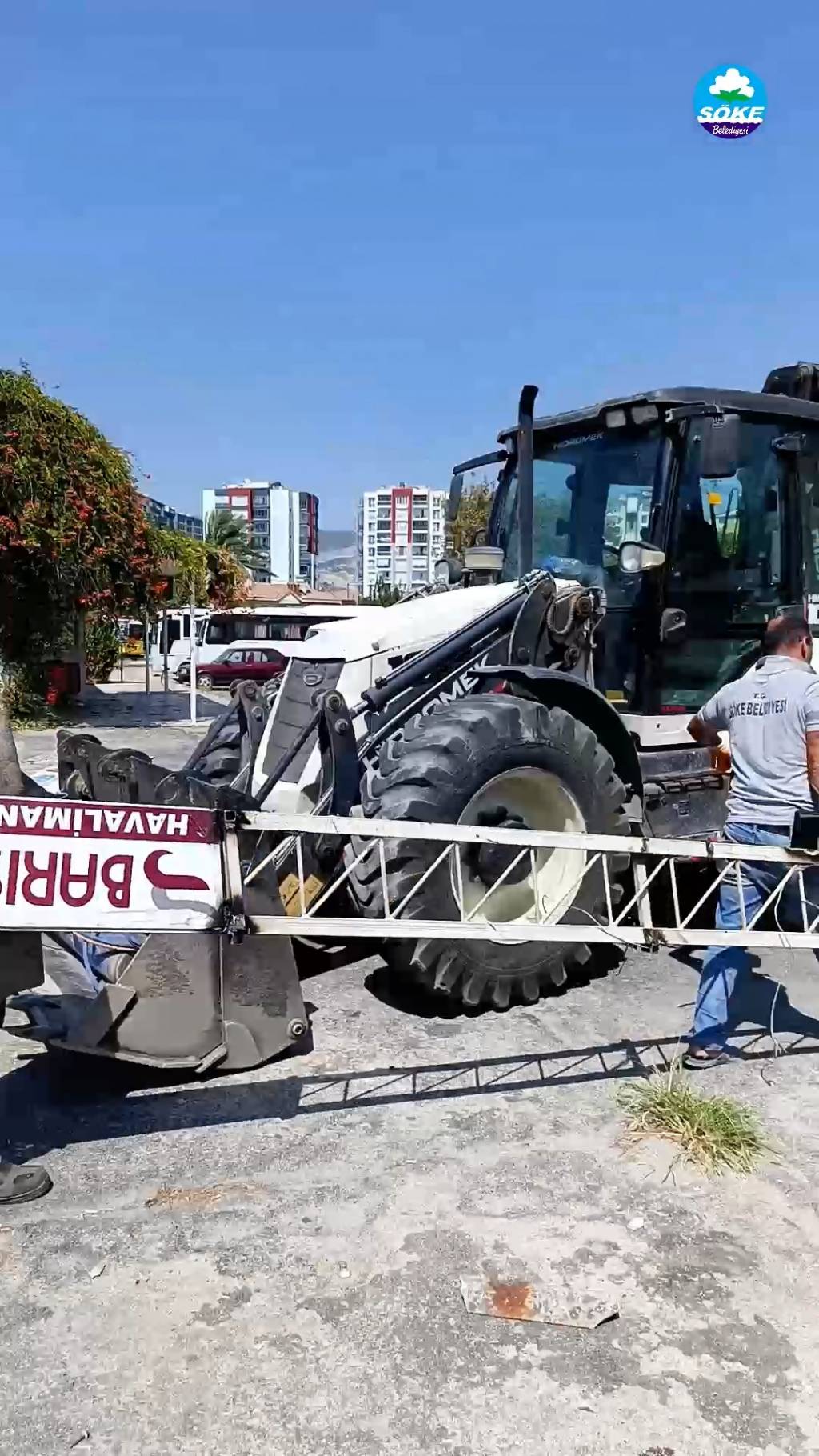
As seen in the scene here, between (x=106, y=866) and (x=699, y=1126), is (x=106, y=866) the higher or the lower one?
the higher one

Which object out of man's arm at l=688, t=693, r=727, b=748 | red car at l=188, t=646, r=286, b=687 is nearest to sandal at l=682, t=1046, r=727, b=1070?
man's arm at l=688, t=693, r=727, b=748

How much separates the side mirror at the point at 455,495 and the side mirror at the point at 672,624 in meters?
2.07

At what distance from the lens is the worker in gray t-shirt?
420cm

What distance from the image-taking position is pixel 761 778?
172 inches

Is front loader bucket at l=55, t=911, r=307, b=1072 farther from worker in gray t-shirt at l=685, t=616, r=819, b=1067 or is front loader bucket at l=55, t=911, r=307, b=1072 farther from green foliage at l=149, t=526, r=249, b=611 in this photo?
green foliage at l=149, t=526, r=249, b=611

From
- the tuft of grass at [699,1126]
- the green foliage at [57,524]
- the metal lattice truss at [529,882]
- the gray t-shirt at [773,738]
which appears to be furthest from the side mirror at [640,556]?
the green foliage at [57,524]

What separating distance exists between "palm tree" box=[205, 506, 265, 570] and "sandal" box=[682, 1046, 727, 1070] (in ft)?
167

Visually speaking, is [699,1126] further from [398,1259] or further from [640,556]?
[640,556]

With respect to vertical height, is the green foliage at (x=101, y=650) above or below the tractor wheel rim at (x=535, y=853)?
above

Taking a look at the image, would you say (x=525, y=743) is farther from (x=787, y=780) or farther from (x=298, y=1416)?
(x=298, y=1416)

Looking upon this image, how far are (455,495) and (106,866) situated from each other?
4.66 meters

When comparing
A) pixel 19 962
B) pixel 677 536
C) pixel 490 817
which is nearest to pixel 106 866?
pixel 19 962

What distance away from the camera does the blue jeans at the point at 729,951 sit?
4.17m

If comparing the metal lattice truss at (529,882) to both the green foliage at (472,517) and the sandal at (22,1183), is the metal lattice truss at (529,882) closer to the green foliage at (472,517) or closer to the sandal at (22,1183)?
the sandal at (22,1183)
